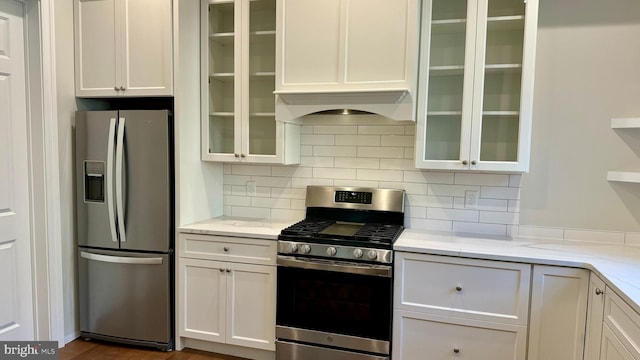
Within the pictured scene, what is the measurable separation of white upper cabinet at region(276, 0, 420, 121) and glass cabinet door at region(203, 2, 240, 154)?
1.44ft

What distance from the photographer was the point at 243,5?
2.89 metres

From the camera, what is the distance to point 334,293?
2559 mm

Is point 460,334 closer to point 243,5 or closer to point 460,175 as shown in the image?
point 460,175

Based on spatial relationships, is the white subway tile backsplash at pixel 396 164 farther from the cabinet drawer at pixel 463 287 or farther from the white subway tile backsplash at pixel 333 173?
the cabinet drawer at pixel 463 287

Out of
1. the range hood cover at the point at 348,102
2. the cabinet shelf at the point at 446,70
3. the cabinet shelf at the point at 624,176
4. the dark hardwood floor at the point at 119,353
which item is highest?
the cabinet shelf at the point at 446,70

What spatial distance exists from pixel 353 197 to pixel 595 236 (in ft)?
5.11

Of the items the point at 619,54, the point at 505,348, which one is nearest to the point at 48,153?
the point at 505,348

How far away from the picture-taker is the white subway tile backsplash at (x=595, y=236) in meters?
2.59

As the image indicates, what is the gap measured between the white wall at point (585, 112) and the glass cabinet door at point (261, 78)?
175 cm

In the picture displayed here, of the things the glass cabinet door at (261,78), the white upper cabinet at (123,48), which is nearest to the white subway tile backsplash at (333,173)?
the glass cabinet door at (261,78)

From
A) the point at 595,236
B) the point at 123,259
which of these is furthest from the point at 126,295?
the point at 595,236

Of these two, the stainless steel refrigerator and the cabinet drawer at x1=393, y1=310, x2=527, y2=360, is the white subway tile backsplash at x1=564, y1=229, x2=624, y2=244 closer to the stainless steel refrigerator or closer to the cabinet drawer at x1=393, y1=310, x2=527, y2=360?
the cabinet drawer at x1=393, y1=310, x2=527, y2=360

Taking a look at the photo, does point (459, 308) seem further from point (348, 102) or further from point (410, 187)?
point (348, 102)

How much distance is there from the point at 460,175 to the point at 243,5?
1.90 m
